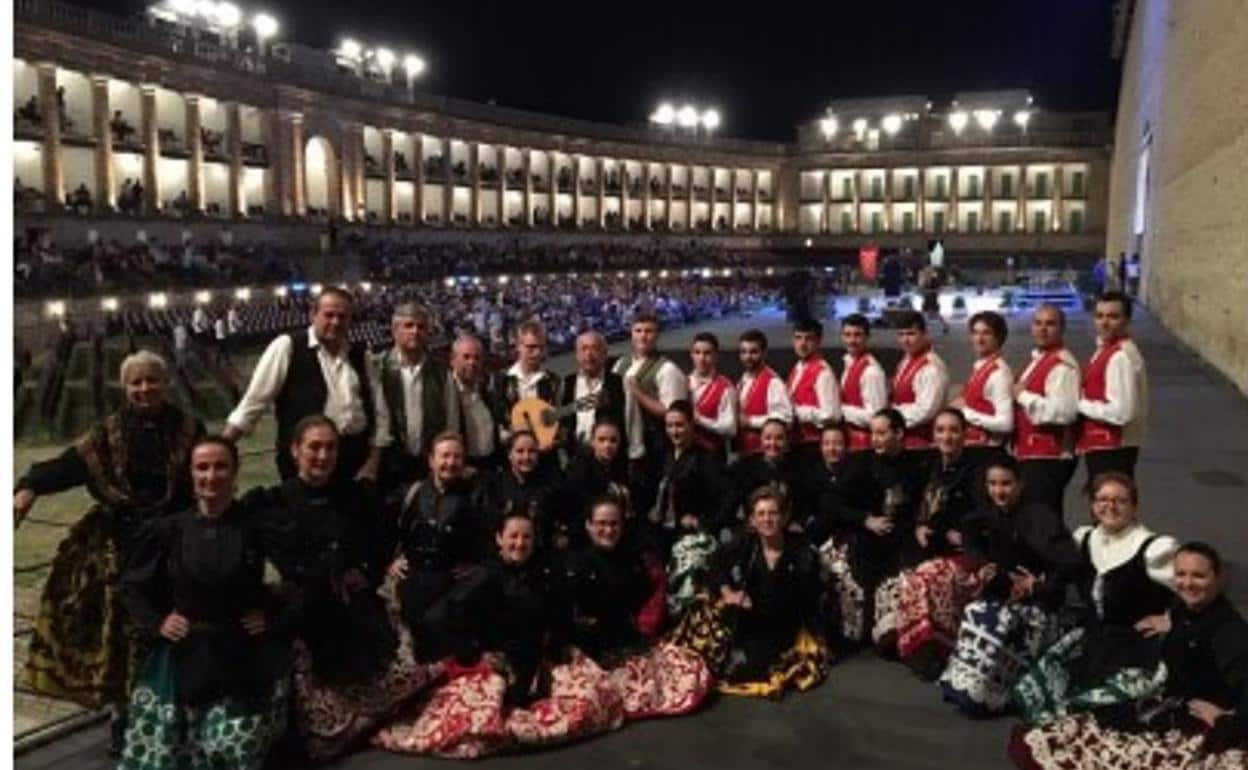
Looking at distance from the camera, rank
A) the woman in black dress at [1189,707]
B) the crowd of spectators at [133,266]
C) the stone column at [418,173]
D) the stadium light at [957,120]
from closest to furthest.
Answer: the woman in black dress at [1189,707] < the crowd of spectators at [133,266] < the stone column at [418,173] < the stadium light at [957,120]

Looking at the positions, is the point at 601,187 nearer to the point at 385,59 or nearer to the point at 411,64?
the point at 411,64

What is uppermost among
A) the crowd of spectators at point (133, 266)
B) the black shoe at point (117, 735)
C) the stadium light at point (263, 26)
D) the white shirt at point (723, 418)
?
the stadium light at point (263, 26)

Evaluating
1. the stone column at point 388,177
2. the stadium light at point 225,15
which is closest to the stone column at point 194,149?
the stadium light at point 225,15

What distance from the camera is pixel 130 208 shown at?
36.9 metres

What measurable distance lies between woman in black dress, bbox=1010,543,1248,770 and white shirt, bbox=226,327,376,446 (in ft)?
12.0

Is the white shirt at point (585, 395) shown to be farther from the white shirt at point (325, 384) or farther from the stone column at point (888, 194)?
the stone column at point (888, 194)

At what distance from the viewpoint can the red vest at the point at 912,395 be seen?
23.5 feet

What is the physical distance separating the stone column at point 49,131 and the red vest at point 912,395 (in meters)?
34.3

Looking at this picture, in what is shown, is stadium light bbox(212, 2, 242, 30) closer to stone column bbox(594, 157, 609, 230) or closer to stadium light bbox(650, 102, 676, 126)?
stone column bbox(594, 157, 609, 230)

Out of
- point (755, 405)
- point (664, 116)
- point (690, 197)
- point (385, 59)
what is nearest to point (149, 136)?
point (385, 59)

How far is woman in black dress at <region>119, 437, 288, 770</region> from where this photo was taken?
16.1ft

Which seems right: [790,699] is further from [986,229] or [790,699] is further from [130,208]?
[986,229]

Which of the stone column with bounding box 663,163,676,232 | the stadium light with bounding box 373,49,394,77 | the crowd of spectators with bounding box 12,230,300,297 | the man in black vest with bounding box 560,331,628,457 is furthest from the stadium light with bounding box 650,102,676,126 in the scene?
the man in black vest with bounding box 560,331,628,457

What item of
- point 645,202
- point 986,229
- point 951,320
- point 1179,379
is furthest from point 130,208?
point 986,229
